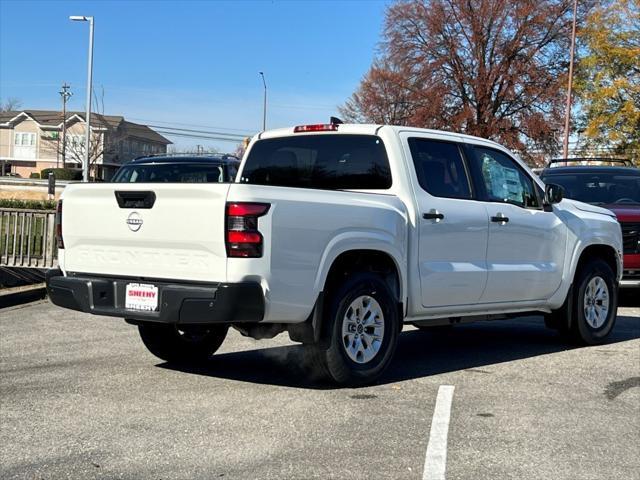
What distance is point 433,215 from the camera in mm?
6031

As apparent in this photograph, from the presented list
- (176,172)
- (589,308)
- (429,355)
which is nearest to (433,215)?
(429,355)

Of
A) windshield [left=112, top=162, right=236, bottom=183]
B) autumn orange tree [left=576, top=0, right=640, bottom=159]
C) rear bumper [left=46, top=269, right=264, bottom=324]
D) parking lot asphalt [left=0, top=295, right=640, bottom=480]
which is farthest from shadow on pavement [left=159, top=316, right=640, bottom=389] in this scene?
autumn orange tree [left=576, top=0, right=640, bottom=159]

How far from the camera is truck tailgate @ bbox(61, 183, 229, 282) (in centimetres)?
491

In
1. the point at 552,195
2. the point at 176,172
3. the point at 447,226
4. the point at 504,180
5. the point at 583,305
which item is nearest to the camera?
the point at 447,226

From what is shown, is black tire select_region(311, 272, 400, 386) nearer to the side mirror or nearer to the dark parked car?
the side mirror

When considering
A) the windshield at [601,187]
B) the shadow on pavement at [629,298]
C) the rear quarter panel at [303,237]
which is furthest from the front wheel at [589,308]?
the shadow on pavement at [629,298]

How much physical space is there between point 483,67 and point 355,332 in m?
39.5

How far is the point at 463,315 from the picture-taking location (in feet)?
21.2

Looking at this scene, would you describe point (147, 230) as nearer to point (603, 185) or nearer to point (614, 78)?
point (603, 185)

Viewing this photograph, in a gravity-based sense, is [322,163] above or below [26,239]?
above

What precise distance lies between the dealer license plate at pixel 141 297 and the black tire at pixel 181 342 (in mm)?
1070

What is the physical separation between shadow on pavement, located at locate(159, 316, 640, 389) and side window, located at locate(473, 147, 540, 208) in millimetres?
1471

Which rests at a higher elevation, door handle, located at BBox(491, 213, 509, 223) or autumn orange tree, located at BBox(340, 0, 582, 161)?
autumn orange tree, located at BBox(340, 0, 582, 161)

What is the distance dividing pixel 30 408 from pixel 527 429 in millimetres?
3241
